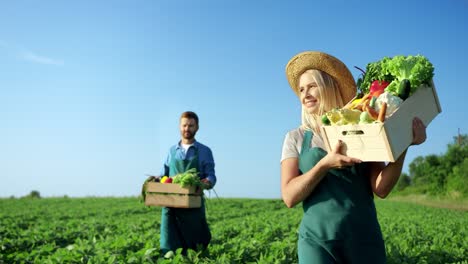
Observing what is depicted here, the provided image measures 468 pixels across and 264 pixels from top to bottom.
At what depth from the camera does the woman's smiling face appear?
9.12 ft

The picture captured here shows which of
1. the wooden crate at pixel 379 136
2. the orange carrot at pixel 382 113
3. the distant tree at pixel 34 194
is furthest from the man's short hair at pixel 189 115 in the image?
the distant tree at pixel 34 194

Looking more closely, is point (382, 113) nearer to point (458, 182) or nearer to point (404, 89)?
point (404, 89)

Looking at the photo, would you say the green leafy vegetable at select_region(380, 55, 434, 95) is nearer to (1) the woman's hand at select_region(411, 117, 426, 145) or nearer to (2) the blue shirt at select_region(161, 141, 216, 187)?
(1) the woman's hand at select_region(411, 117, 426, 145)

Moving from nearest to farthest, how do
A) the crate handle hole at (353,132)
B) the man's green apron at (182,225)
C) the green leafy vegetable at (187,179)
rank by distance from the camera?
Result: the crate handle hole at (353,132) → the green leafy vegetable at (187,179) → the man's green apron at (182,225)

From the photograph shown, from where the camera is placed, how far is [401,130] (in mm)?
2588

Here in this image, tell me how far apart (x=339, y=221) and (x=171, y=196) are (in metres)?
3.43

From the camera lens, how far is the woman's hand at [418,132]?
271 cm

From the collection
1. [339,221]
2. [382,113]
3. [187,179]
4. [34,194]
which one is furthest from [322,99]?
[34,194]

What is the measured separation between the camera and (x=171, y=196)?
568cm

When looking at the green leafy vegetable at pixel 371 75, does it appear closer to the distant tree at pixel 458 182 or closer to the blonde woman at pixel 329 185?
the blonde woman at pixel 329 185

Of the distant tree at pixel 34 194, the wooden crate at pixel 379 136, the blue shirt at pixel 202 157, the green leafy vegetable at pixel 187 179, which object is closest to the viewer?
the wooden crate at pixel 379 136

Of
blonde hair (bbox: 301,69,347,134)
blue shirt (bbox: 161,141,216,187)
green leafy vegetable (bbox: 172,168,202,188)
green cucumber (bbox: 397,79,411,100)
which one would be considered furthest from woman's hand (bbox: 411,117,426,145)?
blue shirt (bbox: 161,141,216,187)

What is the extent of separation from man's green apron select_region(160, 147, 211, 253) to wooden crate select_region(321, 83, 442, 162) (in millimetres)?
3560

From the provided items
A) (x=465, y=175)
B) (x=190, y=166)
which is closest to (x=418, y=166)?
(x=465, y=175)
